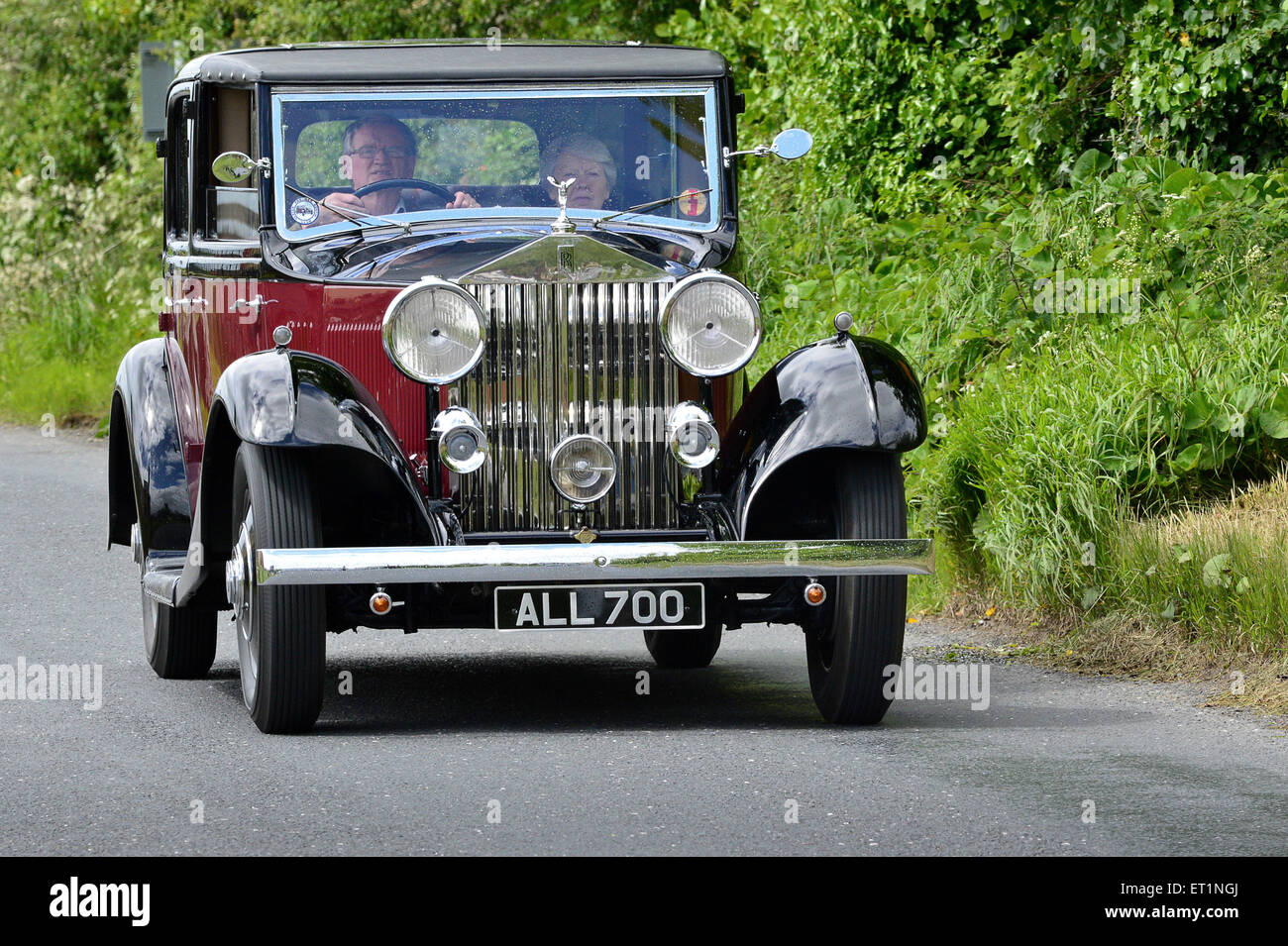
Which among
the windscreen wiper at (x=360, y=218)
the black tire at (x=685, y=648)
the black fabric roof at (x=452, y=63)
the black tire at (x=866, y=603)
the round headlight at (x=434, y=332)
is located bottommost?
the black tire at (x=685, y=648)

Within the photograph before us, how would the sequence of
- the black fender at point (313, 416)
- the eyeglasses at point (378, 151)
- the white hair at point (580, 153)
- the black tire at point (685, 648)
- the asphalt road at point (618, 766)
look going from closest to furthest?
1. the asphalt road at point (618, 766)
2. the black fender at point (313, 416)
3. the eyeglasses at point (378, 151)
4. the white hair at point (580, 153)
5. the black tire at point (685, 648)

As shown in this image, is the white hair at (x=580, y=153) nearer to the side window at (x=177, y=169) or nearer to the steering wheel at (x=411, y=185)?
the steering wheel at (x=411, y=185)

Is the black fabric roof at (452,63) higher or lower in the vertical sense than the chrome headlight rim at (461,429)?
higher

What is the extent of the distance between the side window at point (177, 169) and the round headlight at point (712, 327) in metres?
2.29

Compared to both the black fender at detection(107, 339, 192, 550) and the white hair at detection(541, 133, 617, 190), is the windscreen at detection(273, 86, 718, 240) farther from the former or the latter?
the black fender at detection(107, 339, 192, 550)

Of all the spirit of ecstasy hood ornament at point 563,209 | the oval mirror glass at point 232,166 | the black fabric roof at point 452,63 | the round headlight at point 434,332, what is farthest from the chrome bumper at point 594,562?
the black fabric roof at point 452,63

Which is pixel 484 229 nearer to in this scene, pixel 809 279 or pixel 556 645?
pixel 556 645

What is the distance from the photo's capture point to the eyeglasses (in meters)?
7.39

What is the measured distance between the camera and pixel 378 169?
7.38 m

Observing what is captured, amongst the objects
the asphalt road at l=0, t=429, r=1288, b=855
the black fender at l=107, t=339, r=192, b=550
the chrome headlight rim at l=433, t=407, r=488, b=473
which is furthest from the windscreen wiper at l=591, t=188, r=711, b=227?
the black fender at l=107, t=339, r=192, b=550

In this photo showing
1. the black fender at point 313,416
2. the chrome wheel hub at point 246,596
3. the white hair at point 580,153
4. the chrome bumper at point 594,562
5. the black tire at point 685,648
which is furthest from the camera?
the black tire at point 685,648

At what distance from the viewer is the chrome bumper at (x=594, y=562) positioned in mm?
6035
